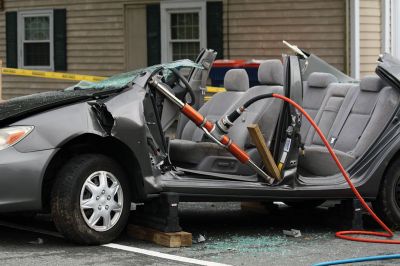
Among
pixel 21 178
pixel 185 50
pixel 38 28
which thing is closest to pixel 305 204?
pixel 21 178

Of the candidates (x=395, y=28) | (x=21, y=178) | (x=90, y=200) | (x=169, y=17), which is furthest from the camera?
(x=169, y=17)

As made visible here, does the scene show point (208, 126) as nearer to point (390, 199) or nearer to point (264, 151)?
point (264, 151)

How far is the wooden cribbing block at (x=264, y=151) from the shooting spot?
6883 millimetres

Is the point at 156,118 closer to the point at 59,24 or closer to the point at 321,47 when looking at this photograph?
the point at 321,47

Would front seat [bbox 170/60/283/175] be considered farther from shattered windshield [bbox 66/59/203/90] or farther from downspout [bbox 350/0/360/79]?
downspout [bbox 350/0/360/79]

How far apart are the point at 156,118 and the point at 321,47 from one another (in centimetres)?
876

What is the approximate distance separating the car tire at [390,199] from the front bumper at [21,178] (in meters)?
2.98

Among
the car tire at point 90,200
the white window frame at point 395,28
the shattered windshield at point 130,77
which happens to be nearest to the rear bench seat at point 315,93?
the shattered windshield at point 130,77

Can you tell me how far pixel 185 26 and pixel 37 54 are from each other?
392 cm

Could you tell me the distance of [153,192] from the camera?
6688 millimetres

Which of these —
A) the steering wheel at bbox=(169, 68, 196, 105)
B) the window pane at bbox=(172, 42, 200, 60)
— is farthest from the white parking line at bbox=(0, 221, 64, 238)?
the window pane at bbox=(172, 42, 200, 60)

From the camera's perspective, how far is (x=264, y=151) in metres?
6.96

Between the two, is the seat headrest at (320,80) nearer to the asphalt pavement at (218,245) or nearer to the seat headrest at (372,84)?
the seat headrest at (372,84)

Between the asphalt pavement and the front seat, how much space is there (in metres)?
0.59
